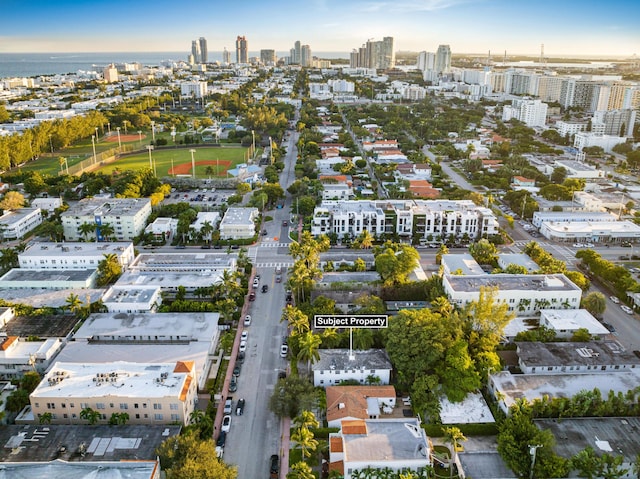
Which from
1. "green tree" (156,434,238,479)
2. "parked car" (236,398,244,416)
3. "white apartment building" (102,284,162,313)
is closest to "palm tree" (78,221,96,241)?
"white apartment building" (102,284,162,313)

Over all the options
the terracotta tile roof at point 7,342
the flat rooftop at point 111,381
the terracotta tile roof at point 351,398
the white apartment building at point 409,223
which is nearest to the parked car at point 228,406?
the flat rooftop at point 111,381

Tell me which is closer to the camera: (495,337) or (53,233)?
(495,337)

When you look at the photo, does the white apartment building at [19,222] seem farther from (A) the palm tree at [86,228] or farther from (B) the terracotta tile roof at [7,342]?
(B) the terracotta tile roof at [7,342]

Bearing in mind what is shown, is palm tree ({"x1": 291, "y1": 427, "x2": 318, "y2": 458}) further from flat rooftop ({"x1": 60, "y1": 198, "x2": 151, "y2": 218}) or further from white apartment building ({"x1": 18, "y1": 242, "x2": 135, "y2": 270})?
flat rooftop ({"x1": 60, "y1": 198, "x2": 151, "y2": 218})

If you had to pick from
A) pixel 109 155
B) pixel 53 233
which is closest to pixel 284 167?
pixel 109 155

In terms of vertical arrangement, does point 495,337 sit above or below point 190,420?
above

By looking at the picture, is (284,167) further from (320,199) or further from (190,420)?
(190,420)
